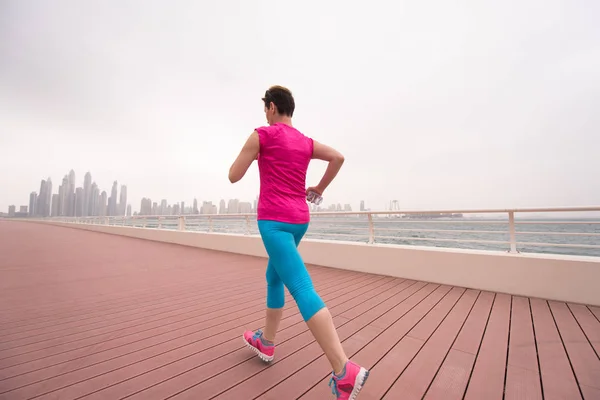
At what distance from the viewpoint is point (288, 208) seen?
109 cm

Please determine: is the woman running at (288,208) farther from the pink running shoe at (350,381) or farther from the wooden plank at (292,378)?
the wooden plank at (292,378)

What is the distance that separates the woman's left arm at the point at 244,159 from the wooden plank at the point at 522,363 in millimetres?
1674

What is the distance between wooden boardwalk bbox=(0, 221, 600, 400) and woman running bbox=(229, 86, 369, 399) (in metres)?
0.41

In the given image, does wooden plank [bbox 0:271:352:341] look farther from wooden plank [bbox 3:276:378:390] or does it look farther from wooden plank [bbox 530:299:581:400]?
wooden plank [bbox 530:299:581:400]

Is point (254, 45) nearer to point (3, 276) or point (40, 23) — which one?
point (40, 23)

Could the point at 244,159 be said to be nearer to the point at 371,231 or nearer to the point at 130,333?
the point at 130,333

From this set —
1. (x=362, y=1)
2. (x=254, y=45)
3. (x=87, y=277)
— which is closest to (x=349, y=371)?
(x=87, y=277)

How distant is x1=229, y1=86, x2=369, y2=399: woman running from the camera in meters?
0.91

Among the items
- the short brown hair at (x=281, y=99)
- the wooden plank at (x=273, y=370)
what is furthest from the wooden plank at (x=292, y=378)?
the short brown hair at (x=281, y=99)

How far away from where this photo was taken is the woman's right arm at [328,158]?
1.26m

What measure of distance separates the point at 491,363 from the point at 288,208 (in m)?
1.61

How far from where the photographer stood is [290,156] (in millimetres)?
1143

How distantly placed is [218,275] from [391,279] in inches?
112

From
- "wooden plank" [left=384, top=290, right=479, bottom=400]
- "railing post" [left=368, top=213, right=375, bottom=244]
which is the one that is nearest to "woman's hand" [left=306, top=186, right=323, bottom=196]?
"wooden plank" [left=384, top=290, right=479, bottom=400]
